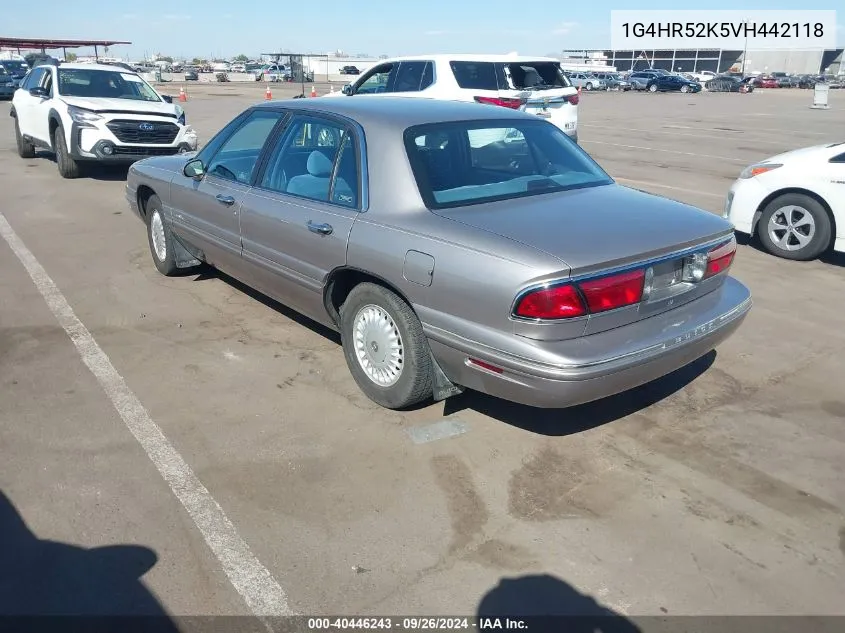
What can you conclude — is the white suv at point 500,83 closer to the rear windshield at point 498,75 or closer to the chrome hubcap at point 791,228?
the rear windshield at point 498,75

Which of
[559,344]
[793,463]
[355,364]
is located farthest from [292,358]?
[793,463]

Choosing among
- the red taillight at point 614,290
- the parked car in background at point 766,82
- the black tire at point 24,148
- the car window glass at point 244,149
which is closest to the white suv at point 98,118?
the black tire at point 24,148

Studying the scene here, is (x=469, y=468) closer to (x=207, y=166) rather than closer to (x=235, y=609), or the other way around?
(x=235, y=609)

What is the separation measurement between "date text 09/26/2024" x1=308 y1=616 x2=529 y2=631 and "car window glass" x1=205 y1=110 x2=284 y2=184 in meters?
3.12

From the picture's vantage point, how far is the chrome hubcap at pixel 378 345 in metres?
3.86

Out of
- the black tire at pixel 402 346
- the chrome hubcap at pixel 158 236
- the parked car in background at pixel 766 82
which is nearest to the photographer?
the black tire at pixel 402 346

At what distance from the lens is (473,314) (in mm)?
3303

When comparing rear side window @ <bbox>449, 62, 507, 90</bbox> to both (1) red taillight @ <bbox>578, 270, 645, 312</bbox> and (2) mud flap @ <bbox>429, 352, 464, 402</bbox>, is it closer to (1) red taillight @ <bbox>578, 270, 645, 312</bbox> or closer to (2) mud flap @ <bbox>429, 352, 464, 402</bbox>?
(2) mud flap @ <bbox>429, 352, 464, 402</bbox>

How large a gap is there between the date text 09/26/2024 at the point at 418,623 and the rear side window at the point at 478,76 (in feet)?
32.0

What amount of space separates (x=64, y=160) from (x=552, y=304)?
34.4 ft

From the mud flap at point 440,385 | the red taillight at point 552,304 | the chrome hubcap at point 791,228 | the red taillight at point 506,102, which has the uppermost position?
the red taillight at point 506,102

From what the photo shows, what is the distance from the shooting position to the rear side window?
1119 cm

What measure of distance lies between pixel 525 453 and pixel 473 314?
0.87m

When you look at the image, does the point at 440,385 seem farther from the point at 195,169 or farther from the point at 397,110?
the point at 195,169
